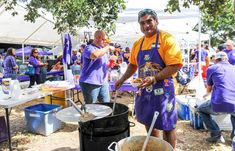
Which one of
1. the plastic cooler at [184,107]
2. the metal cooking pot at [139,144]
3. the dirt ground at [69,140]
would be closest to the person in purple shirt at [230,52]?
the plastic cooler at [184,107]

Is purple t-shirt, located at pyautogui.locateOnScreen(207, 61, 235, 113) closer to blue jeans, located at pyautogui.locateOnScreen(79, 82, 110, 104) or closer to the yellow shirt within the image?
blue jeans, located at pyautogui.locateOnScreen(79, 82, 110, 104)

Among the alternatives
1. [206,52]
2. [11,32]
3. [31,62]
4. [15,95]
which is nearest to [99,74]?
[15,95]

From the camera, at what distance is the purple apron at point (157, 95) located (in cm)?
254

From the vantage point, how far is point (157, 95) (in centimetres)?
256

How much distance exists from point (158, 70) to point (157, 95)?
234mm

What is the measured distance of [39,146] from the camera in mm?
4434

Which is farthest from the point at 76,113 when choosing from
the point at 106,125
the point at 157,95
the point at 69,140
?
the point at 69,140

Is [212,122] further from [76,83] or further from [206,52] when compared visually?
[206,52]

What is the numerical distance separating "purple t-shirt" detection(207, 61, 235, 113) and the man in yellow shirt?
159 centimetres

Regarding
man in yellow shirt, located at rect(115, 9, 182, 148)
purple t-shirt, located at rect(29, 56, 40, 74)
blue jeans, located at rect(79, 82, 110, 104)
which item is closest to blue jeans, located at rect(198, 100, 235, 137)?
blue jeans, located at rect(79, 82, 110, 104)

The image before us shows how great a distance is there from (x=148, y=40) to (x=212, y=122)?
2409mm

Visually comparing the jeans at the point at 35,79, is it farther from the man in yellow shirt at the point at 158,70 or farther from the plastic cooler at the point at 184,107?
the man in yellow shirt at the point at 158,70

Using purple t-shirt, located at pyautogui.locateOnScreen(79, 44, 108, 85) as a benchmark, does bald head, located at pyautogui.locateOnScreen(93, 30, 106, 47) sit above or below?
above

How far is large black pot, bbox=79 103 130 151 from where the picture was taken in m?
2.70
